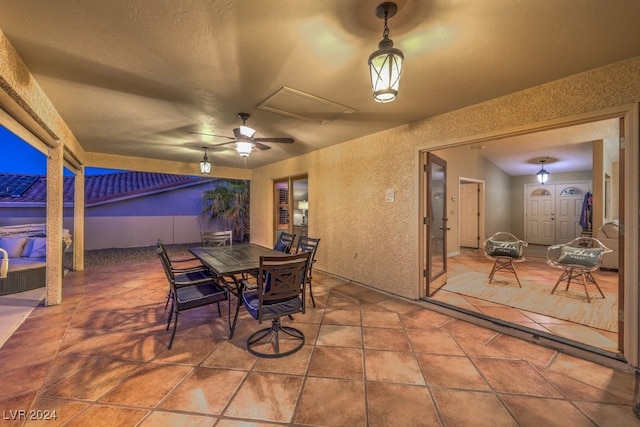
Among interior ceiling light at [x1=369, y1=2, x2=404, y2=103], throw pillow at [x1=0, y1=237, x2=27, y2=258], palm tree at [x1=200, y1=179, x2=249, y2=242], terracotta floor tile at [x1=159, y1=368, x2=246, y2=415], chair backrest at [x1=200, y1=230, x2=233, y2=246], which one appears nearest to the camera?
interior ceiling light at [x1=369, y1=2, x2=404, y2=103]

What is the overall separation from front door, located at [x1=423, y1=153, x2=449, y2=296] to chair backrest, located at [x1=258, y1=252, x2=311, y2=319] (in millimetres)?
1995

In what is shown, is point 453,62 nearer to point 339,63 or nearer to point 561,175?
point 339,63

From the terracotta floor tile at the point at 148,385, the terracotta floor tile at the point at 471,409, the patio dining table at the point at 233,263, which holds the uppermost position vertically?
the patio dining table at the point at 233,263

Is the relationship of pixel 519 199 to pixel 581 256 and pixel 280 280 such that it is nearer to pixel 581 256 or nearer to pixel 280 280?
pixel 581 256

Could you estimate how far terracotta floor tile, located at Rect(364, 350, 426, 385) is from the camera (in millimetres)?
1825

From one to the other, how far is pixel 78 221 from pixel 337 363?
5662 mm

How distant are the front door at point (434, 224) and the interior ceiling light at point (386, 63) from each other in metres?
2.07

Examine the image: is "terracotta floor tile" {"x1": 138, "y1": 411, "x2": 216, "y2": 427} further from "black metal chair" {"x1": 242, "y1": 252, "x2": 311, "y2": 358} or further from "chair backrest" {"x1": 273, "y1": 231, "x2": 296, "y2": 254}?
"chair backrest" {"x1": 273, "y1": 231, "x2": 296, "y2": 254}

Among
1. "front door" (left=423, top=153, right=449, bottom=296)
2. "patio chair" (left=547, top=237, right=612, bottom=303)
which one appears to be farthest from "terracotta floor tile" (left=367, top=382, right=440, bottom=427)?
"patio chair" (left=547, top=237, right=612, bottom=303)

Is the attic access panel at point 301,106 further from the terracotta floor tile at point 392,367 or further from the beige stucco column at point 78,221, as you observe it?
the beige stucco column at point 78,221

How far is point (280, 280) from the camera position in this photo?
2.04 m

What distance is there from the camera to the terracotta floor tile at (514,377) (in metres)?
1.72

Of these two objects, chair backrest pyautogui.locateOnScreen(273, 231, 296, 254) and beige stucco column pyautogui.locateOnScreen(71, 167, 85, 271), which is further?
beige stucco column pyautogui.locateOnScreen(71, 167, 85, 271)

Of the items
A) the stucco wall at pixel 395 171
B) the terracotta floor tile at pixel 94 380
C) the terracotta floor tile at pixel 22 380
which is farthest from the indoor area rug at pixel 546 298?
the terracotta floor tile at pixel 22 380
